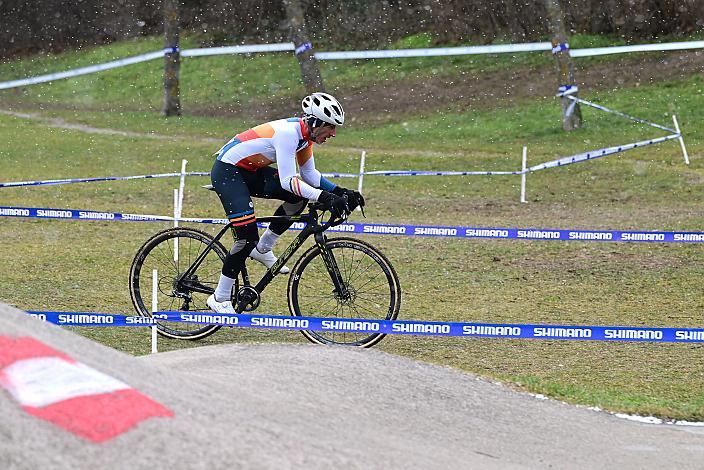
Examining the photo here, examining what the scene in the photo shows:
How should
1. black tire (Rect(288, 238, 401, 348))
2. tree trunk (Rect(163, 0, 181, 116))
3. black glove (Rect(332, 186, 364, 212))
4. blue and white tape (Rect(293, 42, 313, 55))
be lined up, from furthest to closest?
tree trunk (Rect(163, 0, 181, 116)), blue and white tape (Rect(293, 42, 313, 55)), black tire (Rect(288, 238, 401, 348)), black glove (Rect(332, 186, 364, 212))

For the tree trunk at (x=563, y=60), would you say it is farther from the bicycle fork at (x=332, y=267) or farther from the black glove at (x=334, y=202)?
the black glove at (x=334, y=202)

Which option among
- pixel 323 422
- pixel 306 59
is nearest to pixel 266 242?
pixel 323 422

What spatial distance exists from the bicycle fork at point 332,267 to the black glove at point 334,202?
342 millimetres

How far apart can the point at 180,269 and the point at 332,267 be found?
1.30m

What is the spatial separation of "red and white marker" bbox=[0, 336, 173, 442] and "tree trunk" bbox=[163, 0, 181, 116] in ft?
88.8

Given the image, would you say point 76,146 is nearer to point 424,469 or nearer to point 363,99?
point 363,99

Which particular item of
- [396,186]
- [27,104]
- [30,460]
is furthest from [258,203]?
[27,104]

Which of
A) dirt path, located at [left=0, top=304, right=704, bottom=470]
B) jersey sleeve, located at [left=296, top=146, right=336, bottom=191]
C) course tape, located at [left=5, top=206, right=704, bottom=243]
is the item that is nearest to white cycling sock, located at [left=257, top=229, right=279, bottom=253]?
jersey sleeve, located at [left=296, top=146, right=336, bottom=191]

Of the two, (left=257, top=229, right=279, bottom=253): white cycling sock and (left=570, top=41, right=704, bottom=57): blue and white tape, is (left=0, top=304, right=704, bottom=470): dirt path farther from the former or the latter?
(left=570, top=41, right=704, bottom=57): blue and white tape

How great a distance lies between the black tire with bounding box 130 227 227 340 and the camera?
9.08m

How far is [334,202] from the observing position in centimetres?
837

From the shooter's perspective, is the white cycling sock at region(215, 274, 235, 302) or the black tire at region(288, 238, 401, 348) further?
the white cycling sock at region(215, 274, 235, 302)

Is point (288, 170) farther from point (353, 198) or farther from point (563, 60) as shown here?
point (563, 60)

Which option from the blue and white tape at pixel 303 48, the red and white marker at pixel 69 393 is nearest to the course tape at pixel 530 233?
the red and white marker at pixel 69 393
